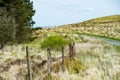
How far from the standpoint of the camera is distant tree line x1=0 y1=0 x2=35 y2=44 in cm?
3225

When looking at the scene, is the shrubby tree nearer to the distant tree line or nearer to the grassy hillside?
the distant tree line

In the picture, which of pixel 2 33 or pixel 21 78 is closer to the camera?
pixel 21 78

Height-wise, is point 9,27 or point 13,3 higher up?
point 13,3

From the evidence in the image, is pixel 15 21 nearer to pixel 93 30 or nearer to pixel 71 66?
pixel 71 66

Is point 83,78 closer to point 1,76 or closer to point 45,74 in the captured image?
point 45,74

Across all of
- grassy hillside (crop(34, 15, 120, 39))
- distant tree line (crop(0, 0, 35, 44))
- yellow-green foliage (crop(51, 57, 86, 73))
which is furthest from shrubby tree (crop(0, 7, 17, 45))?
grassy hillside (crop(34, 15, 120, 39))

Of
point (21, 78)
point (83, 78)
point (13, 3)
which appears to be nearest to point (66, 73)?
point (83, 78)

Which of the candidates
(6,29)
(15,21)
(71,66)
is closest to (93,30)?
(15,21)

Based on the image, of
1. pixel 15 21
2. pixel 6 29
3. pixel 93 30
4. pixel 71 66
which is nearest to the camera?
Answer: pixel 71 66

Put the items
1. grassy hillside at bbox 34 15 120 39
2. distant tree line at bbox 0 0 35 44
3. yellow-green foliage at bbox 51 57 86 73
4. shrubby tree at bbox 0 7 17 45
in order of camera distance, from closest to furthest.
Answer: yellow-green foliage at bbox 51 57 86 73
shrubby tree at bbox 0 7 17 45
distant tree line at bbox 0 0 35 44
grassy hillside at bbox 34 15 120 39

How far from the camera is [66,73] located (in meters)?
13.2

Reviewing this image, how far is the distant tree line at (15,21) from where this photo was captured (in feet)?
106

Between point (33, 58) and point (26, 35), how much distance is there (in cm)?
2446

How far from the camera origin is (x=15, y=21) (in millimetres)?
37031
